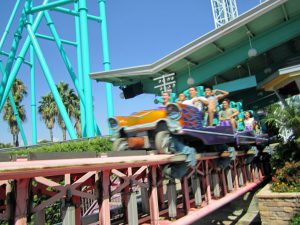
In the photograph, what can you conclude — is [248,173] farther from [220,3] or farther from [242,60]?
[220,3]

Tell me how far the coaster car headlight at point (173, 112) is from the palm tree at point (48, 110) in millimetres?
28895

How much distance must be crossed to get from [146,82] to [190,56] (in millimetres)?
2406

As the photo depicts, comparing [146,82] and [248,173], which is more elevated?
[146,82]

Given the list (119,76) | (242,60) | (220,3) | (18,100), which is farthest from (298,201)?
(220,3)

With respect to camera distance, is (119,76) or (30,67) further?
(30,67)

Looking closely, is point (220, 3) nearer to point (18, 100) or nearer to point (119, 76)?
point (18, 100)

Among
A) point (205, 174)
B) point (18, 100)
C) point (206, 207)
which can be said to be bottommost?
point (206, 207)

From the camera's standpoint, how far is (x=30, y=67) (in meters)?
21.8

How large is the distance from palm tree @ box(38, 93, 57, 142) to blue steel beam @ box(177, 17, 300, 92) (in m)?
22.3

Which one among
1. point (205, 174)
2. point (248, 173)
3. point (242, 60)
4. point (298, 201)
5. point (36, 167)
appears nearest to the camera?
point (36, 167)

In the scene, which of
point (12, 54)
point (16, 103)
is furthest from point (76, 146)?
point (16, 103)

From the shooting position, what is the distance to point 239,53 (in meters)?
11.3

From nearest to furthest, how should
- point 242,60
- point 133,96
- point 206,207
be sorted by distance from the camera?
point 206,207 → point 242,60 → point 133,96

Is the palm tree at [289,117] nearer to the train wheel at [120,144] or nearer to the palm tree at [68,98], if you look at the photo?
the train wheel at [120,144]
